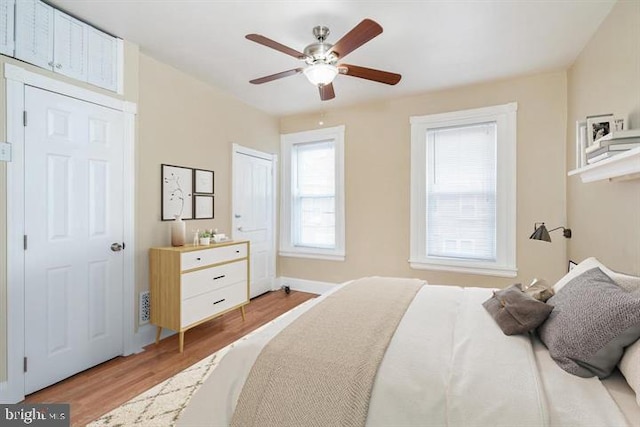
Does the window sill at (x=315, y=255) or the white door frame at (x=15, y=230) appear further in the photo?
the window sill at (x=315, y=255)

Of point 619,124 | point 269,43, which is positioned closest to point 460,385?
point 619,124

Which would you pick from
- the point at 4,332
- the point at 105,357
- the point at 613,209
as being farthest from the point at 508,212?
the point at 4,332

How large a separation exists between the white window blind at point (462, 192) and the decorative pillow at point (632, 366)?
100 inches

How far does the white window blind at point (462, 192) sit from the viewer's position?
136 inches

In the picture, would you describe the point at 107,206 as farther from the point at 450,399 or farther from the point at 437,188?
the point at 437,188

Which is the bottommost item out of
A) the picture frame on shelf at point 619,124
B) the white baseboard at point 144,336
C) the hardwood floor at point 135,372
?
the hardwood floor at point 135,372

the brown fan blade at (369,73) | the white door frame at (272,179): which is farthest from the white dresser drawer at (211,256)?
the brown fan blade at (369,73)

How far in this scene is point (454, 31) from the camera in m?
2.44

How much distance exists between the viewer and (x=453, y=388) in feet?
3.42

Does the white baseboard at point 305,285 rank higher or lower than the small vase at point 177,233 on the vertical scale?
lower

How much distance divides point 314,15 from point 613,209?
8.26ft

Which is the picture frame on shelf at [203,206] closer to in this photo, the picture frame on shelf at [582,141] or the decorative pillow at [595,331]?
the decorative pillow at [595,331]

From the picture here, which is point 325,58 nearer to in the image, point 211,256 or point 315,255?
point 211,256

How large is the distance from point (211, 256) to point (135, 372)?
3.61 ft
